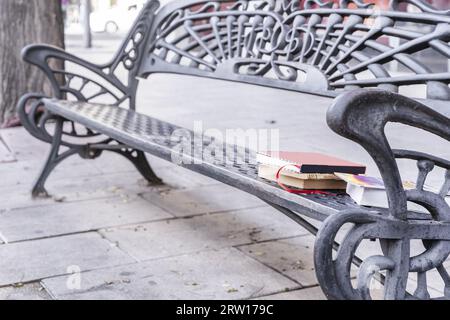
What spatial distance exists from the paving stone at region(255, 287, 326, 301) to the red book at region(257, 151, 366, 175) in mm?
586

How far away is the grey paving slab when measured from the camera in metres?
3.13

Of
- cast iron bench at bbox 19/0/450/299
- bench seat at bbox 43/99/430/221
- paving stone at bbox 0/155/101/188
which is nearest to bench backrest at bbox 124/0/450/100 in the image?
cast iron bench at bbox 19/0/450/299

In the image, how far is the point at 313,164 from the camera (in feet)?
7.66

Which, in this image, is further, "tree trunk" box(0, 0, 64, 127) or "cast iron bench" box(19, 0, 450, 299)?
"tree trunk" box(0, 0, 64, 127)

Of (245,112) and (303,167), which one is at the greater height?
(303,167)

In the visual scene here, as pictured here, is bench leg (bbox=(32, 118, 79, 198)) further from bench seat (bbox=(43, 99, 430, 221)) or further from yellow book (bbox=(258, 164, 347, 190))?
yellow book (bbox=(258, 164, 347, 190))

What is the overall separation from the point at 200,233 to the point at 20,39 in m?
3.43

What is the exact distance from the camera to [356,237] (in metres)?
1.95

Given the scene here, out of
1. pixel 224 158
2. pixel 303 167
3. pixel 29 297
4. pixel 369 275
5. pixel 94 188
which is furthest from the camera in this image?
pixel 94 188

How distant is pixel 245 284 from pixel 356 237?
1.14 m

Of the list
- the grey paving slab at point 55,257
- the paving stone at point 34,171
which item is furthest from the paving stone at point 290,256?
the paving stone at point 34,171
